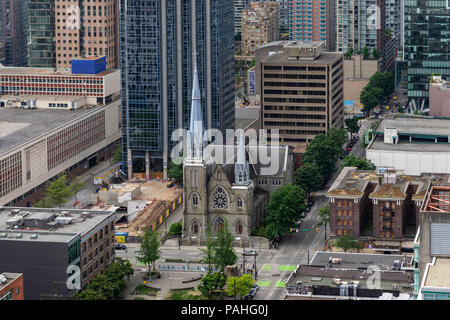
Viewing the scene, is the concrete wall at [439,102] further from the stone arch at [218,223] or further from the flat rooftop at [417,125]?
the stone arch at [218,223]

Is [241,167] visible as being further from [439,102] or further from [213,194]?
[439,102]

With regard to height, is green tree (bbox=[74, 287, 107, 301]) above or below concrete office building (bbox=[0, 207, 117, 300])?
below

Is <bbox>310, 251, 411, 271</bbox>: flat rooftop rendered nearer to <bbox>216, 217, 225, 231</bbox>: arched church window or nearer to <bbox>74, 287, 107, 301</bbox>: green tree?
<bbox>216, 217, 225, 231</bbox>: arched church window

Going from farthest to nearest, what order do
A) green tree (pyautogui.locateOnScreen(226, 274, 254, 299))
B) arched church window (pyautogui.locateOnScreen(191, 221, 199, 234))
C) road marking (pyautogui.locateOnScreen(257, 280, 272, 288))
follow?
arched church window (pyautogui.locateOnScreen(191, 221, 199, 234))
road marking (pyautogui.locateOnScreen(257, 280, 272, 288))
green tree (pyautogui.locateOnScreen(226, 274, 254, 299))

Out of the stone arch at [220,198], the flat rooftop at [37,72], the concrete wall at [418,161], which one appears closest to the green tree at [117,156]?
the flat rooftop at [37,72]

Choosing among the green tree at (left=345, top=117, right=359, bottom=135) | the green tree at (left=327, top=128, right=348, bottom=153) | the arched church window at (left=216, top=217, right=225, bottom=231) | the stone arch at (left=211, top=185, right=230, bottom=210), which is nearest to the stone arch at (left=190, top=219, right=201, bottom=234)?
the arched church window at (left=216, top=217, right=225, bottom=231)

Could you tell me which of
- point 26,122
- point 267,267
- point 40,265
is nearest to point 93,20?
point 26,122

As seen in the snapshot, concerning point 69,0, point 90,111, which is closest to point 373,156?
point 90,111
